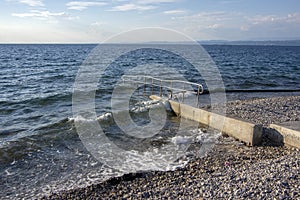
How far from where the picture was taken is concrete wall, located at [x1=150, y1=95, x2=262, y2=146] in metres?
8.36

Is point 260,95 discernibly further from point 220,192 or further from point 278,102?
point 220,192

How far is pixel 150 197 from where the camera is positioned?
5359 mm

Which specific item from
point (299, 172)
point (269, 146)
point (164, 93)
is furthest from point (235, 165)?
point (164, 93)

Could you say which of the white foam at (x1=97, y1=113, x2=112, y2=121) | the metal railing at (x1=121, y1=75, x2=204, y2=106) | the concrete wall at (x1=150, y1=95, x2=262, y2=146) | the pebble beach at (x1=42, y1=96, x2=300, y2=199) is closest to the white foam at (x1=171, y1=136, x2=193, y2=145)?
the pebble beach at (x1=42, y1=96, x2=300, y2=199)

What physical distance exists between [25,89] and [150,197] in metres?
18.0

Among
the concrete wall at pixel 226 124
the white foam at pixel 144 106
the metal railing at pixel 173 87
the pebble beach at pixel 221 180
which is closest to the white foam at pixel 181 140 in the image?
the pebble beach at pixel 221 180

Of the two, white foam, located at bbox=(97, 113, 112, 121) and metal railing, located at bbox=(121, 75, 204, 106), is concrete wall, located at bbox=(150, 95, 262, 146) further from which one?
white foam, located at bbox=(97, 113, 112, 121)

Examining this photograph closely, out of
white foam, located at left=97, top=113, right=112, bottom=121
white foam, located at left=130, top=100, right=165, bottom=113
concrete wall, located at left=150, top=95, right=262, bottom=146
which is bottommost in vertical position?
white foam, located at left=97, top=113, right=112, bottom=121

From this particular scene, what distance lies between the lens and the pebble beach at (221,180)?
5195 millimetres

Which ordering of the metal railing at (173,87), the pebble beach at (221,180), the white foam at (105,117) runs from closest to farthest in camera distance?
the pebble beach at (221,180)
the white foam at (105,117)
the metal railing at (173,87)

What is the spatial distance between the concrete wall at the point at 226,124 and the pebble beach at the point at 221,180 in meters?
0.43

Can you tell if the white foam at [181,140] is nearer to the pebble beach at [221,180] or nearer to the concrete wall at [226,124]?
the pebble beach at [221,180]

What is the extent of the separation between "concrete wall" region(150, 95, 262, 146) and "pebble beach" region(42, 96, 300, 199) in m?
0.43

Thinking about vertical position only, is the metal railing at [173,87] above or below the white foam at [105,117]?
above
